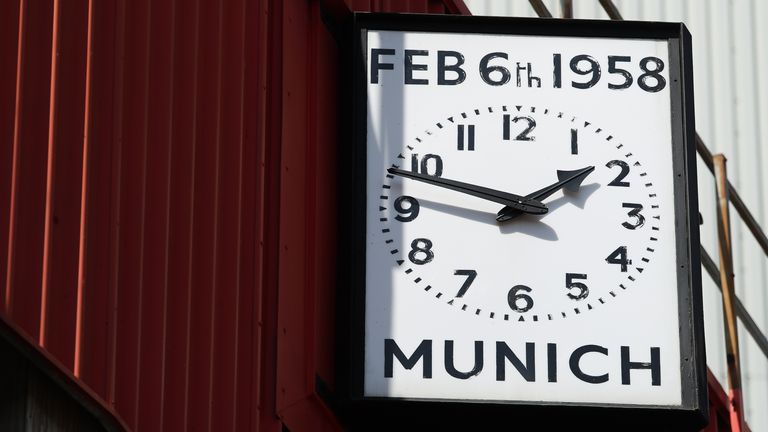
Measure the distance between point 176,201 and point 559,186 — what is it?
1604 mm

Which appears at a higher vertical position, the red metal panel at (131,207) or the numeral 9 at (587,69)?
the numeral 9 at (587,69)

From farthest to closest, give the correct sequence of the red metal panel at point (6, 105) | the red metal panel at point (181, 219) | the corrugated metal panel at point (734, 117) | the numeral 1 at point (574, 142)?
the corrugated metal panel at point (734, 117) < the numeral 1 at point (574, 142) < the red metal panel at point (181, 219) < the red metal panel at point (6, 105)

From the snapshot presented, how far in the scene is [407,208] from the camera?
6.95 metres

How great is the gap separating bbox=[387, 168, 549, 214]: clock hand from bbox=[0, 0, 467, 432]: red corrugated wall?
0.34 m

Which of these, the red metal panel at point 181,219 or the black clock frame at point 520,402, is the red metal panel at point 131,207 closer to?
the red metal panel at point 181,219

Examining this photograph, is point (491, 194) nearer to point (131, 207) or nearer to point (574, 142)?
point (574, 142)

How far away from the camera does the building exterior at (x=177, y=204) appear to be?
5320mm

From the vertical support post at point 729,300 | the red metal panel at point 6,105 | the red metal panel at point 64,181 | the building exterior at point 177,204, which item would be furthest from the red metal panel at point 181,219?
the vertical support post at point 729,300

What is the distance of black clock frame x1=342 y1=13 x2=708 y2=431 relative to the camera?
6.63m

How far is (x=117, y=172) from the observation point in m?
5.63

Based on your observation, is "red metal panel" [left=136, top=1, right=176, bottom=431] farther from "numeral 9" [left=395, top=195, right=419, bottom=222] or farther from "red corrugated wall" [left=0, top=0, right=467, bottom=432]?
"numeral 9" [left=395, top=195, right=419, bottom=222]

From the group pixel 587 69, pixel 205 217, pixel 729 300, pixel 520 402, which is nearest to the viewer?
pixel 205 217

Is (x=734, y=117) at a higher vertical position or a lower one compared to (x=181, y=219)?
higher

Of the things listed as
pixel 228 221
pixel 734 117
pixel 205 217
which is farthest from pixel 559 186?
pixel 734 117
